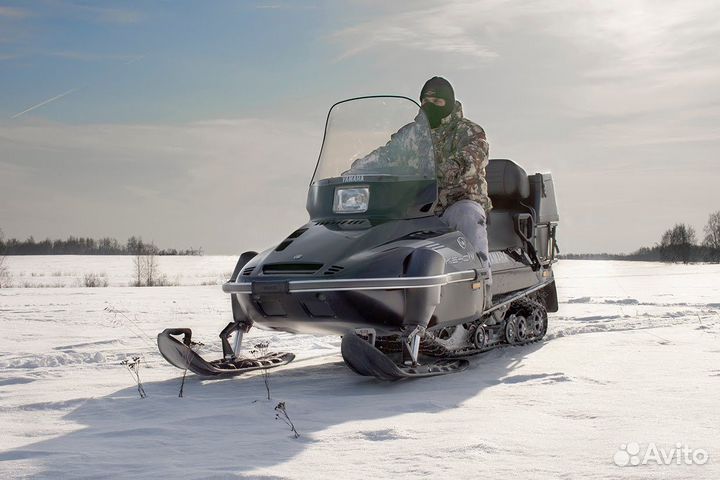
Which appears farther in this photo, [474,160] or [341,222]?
[474,160]

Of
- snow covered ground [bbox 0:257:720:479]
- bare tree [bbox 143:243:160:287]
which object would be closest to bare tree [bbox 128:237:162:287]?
bare tree [bbox 143:243:160:287]

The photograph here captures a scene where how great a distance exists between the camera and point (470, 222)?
6.45 m

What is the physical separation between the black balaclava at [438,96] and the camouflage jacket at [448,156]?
0.06 metres

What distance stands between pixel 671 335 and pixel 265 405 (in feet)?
17.4

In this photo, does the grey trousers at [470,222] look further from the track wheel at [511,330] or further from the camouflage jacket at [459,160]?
the track wheel at [511,330]

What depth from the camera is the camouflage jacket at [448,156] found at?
249 inches

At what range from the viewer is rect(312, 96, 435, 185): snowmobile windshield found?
6.29 meters

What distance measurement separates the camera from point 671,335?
8219 millimetres

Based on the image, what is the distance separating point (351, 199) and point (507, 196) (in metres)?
2.60

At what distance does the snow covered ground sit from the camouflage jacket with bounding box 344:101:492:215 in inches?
59.3

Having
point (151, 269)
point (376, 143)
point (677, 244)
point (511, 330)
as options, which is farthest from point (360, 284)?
point (677, 244)

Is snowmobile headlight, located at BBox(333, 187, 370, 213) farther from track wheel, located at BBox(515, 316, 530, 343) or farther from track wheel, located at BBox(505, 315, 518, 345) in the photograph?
track wheel, located at BBox(515, 316, 530, 343)

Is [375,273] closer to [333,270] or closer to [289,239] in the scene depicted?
[333,270]

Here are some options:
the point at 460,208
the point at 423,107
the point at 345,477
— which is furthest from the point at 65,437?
the point at 423,107
